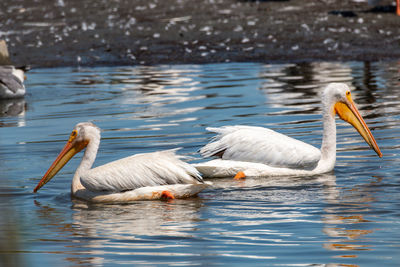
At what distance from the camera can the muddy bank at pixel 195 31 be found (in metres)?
18.5

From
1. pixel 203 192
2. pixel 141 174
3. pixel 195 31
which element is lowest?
pixel 203 192

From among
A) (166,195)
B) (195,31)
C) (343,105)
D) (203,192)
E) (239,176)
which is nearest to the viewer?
(166,195)

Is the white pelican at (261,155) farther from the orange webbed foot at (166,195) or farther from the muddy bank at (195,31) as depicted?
the muddy bank at (195,31)

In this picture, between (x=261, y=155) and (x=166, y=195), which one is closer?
(x=166, y=195)

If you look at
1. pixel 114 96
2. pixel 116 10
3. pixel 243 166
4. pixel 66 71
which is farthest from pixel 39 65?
pixel 243 166

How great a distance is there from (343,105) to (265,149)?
105cm

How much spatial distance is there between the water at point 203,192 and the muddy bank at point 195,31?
150 inches

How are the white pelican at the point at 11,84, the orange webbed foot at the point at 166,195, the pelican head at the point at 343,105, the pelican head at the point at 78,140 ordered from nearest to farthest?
the orange webbed foot at the point at 166,195, the pelican head at the point at 78,140, the pelican head at the point at 343,105, the white pelican at the point at 11,84

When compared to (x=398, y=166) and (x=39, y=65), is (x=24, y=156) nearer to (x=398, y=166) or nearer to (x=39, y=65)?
(x=398, y=166)

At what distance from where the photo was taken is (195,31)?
19875 mm

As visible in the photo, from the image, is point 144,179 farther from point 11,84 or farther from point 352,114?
point 11,84

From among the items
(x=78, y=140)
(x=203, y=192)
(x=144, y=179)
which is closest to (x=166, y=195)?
(x=144, y=179)

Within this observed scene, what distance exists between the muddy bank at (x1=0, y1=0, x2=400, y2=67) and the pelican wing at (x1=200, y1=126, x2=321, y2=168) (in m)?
10.4

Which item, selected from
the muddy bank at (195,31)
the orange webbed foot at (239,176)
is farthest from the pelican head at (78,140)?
the muddy bank at (195,31)
